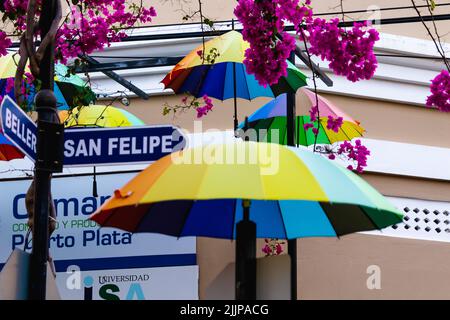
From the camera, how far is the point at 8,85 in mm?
10453

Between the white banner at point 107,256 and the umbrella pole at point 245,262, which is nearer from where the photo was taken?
the umbrella pole at point 245,262

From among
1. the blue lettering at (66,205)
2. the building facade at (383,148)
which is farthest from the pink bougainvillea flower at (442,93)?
the blue lettering at (66,205)

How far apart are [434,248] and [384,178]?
1.08 meters

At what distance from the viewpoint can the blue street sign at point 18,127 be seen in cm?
595

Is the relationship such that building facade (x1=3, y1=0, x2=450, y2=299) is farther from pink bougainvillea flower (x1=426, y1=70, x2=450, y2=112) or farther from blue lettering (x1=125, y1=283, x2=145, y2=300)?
pink bougainvillea flower (x1=426, y1=70, x2=450, y2=112)

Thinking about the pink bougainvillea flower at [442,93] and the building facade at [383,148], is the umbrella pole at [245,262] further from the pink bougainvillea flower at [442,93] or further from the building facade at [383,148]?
the building facade at [383,148]

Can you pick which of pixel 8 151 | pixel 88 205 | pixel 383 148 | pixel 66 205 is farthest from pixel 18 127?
pixel 383 148

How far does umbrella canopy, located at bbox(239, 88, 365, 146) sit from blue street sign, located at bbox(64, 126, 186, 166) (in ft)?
14.6

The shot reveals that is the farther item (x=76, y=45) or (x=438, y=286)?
(x=438, y=286)

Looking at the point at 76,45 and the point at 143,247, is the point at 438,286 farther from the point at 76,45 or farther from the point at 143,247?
the point at 76,45

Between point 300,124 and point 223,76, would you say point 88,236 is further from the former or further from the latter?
point 300,124

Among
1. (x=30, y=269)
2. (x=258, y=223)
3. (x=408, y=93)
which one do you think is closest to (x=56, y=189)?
(x=408, y=93)

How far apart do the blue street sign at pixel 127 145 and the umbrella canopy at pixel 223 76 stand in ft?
12.5

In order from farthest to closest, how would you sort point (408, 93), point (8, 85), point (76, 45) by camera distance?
point (408, 93) < point (8, 85) < point (76, 45)
